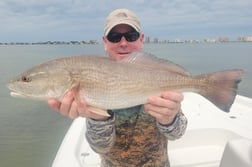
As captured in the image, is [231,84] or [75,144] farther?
[75,144]

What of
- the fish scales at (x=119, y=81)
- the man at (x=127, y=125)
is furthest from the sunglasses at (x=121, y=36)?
the fish scales at (x=119, y=81)

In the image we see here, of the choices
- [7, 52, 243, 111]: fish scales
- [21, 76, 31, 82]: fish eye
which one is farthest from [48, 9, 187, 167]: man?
[21, 76, 31, 82]: fish eye

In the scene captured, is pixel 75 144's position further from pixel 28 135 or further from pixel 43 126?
pixel 43 126

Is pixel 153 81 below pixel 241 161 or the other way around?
the other way around

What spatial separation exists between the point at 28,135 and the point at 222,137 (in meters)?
6.98

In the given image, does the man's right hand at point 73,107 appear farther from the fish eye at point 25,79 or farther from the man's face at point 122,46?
the man's face at point 122,46

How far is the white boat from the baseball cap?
1.55 metres

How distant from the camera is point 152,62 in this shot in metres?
2.11

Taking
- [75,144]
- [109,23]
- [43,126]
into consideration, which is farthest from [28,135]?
[109,23]

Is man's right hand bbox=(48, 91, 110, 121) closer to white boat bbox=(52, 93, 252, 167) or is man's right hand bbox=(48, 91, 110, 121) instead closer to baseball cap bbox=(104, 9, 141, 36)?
baseball cap bbox=(104, 9, 141, 36)

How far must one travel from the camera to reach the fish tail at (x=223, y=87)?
1.98 metres

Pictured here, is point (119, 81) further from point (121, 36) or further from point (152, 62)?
point (121, 36)

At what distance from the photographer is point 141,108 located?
2.45 meters

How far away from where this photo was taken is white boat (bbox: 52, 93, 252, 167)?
3479 mm
